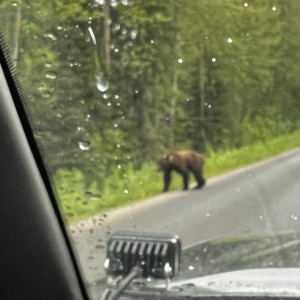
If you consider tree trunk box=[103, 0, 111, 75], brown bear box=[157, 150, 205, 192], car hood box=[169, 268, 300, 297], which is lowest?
car hood box=[169, 268, 300, 297]

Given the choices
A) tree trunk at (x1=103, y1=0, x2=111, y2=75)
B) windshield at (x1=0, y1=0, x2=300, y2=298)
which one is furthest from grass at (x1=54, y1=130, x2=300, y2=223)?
tree trunk at (x1=103, y1=0, x2=111, y2=75)

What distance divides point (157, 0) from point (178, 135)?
0.47 m

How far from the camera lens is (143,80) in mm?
2463

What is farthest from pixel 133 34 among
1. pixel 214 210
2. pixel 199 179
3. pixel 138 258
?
pixel 138 258

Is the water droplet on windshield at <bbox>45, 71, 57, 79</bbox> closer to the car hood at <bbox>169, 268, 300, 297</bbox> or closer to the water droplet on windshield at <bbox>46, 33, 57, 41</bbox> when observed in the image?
the water droplet on windshield at <bbox>46, 33, 57, 41</bbox>

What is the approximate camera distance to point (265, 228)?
7.79 ft

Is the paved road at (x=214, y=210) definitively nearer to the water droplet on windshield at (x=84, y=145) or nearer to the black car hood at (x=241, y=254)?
the black car hood at (x=241, y=254)

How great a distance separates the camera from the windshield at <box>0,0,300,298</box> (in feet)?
7.80

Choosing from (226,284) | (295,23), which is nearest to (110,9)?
(295,23)

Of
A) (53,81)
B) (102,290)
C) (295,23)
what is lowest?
(102,290)

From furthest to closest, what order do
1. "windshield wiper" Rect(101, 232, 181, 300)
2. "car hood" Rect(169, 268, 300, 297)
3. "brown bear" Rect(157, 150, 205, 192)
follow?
"brown bear" Rect(157, 150, 205, 192), "windshield wiper" Rect(101, 232, 181, 300), "car hood" Rect(169, 268, 300, 297)

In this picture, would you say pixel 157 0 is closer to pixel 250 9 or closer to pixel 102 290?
pixel 250 9

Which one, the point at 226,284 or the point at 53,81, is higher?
the point at 53,81

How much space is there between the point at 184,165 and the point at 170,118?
7.1 inches
